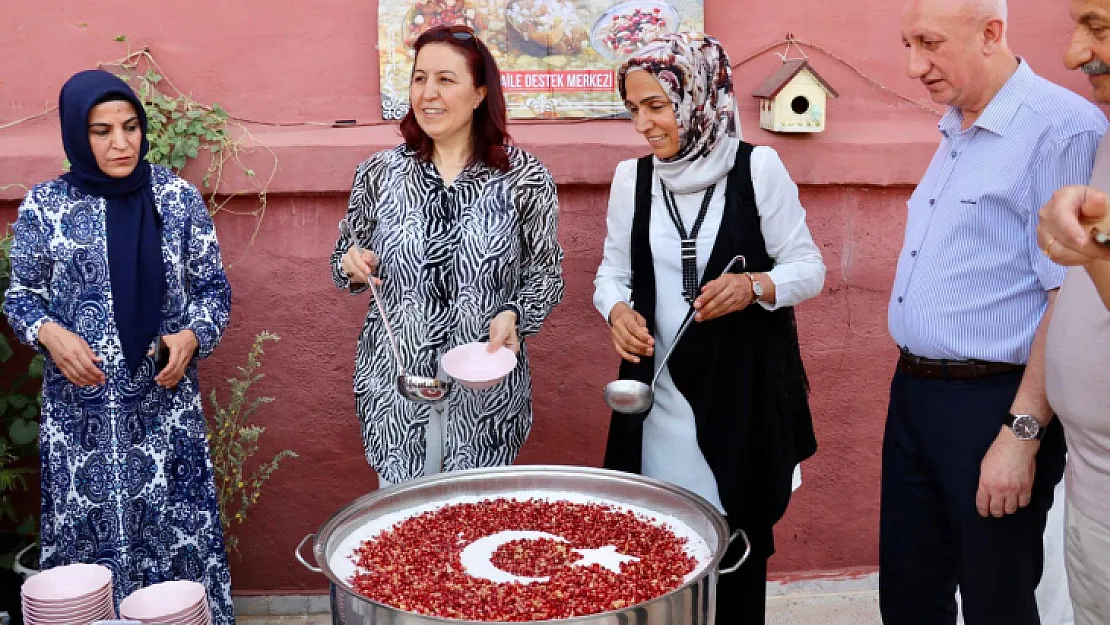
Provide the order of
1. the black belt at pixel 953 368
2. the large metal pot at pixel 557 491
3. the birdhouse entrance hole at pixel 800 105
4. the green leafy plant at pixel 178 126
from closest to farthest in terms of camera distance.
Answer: the large metal pot at pixel 557 491 < the black belt at pixel 953 368 < the green leafy plant at pixel 178 126 < the birdhouse entrance hole at pixel 800 105

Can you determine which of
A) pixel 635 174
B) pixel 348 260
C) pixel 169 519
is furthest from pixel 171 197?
pixel 635 174

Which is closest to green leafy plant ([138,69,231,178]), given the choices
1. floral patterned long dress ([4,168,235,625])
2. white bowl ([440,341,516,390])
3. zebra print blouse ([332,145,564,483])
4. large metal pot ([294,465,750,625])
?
floral patterned long dress ([4,168,235,625])

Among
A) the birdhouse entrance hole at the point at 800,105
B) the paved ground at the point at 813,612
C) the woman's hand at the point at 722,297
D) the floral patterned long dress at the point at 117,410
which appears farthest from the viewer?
the paved ground at the point at 813,612

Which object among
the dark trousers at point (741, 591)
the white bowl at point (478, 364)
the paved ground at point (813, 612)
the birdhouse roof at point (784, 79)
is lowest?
the paved ground at point (813, 612)

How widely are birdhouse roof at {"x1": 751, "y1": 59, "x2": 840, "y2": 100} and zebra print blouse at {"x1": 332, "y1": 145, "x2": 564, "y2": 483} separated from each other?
1139 mm

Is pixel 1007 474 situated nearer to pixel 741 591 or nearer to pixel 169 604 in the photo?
pixel 741 591

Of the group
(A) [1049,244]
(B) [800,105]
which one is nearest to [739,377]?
(A) [1049,244]

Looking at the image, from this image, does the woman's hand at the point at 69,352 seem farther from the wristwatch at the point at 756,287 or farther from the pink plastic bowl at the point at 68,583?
the wristwatch at the point at 756,287

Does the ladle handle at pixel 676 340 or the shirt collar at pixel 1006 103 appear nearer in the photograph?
the shirt collar at pixel 1006 103

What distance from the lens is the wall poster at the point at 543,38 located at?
148 inches

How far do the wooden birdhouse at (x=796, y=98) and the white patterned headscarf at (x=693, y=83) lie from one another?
3.25ft

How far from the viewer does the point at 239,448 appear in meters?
3.74

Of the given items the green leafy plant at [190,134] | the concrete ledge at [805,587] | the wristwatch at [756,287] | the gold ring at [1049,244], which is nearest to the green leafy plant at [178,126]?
the green leafy plant at [190,134]

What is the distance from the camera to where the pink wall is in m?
3.74
